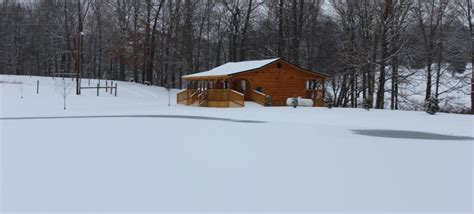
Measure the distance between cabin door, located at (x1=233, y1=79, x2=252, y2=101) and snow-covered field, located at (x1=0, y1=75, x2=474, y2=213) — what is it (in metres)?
15.6

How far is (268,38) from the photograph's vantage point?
47156 millimetres

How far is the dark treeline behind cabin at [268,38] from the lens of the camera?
3453 cm

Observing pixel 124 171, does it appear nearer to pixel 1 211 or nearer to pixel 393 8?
pixel 1 211

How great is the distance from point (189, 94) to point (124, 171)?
1067 inches

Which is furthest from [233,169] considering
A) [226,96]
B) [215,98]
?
[215,98]

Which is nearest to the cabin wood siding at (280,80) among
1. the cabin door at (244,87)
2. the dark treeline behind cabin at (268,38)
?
the cabin door at (244,87)

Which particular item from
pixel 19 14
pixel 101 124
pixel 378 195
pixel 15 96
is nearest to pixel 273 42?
pixel 15 96

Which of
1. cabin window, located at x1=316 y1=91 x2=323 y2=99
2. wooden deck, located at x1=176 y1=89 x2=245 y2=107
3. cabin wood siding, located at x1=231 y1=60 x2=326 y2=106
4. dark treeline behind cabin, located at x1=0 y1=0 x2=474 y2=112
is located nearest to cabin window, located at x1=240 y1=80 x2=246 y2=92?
cabin wood siding, located at x1=231 y1=60 x2=326 y2=106

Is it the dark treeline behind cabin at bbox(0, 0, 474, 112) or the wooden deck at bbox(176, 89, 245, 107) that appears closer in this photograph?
the wooden deck at bbox(176, 89, 245, 107)

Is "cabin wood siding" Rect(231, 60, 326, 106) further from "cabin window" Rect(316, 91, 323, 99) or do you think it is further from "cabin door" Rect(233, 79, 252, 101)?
"cabin window" Rect(316, 91, 323, 99)

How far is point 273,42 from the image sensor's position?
47.4 meters

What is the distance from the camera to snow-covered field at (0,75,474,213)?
6926 millimetres

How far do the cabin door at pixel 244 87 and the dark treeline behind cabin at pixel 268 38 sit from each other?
7.67m

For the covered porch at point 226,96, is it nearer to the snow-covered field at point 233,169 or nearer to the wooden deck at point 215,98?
the wooden deck at point 215,98
